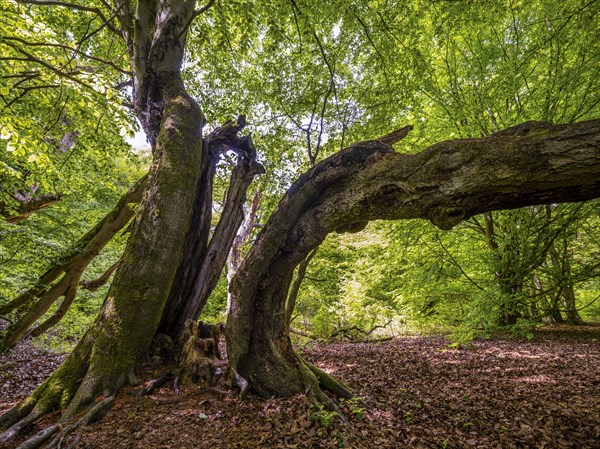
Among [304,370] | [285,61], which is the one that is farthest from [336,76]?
[304,370]

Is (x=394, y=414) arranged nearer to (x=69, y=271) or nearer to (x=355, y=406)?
(x=355, y=406)

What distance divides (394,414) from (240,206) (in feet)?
13.1

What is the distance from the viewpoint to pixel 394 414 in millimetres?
3535

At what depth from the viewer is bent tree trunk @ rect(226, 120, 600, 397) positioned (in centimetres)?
227

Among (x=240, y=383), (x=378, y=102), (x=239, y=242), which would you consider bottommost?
(x=240, y=383)

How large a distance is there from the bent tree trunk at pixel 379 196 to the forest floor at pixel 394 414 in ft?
1.79

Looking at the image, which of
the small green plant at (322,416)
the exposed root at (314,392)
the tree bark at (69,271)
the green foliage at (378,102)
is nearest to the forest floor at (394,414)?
the small green plant at (322,416)

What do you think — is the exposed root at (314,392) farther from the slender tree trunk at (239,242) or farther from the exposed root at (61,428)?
the slender tree trunk at (239,242)

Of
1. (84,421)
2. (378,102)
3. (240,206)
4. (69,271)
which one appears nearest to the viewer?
(84,421)

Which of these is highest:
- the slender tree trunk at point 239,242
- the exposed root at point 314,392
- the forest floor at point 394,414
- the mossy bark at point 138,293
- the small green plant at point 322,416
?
the slender tree trunk at point 239,242

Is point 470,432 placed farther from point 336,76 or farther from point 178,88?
point 336,76

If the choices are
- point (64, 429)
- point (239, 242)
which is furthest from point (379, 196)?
point (239, 242)

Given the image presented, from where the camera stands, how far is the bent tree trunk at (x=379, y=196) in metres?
2.27

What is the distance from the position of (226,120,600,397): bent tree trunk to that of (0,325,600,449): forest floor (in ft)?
1.79
